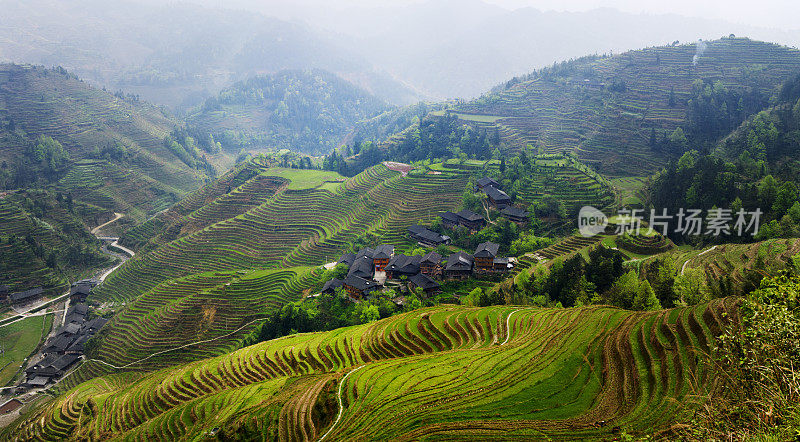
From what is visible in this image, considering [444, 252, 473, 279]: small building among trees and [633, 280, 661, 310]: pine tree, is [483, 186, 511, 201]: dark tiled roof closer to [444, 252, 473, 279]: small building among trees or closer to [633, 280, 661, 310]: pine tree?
[444, 252, 473, 279]: small building among trees

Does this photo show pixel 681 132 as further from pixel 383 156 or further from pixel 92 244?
pixel 92 244

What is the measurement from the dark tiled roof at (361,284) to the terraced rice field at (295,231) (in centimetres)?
1257

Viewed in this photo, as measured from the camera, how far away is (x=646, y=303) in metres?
30.0

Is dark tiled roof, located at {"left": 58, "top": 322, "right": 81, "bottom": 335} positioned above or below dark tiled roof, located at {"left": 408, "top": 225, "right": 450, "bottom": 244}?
below

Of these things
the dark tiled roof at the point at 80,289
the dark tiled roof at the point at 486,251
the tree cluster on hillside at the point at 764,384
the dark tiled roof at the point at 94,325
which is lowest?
the dark tiled roof at the point at 94,325

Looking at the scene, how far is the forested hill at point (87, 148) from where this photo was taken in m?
92.8

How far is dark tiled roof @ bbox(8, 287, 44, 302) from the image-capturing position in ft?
196

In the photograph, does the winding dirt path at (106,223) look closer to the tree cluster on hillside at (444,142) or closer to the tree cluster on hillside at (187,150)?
the tree cluster on hillside at (187,150)

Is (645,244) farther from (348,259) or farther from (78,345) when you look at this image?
(78,345)

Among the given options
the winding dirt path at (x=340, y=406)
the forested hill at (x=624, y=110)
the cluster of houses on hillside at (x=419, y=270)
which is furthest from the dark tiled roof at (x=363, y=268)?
the forested hill at (x=624, y=110)

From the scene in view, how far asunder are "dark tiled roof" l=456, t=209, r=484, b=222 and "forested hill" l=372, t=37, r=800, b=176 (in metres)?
26.6

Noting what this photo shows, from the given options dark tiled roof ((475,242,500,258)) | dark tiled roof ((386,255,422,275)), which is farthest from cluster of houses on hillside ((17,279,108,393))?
dark tiled roof ((475,242,500,258))

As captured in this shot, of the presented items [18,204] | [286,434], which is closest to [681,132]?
[286,434]

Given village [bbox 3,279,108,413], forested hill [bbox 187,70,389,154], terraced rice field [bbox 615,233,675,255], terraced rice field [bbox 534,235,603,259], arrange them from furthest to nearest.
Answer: forested hill [bbox 187,70,389,154]
terraced rice field [bbox 534,235,603,259]
village [bbox 3,279,108,413]
terraced rice field [bbox 615,233,675,255]
